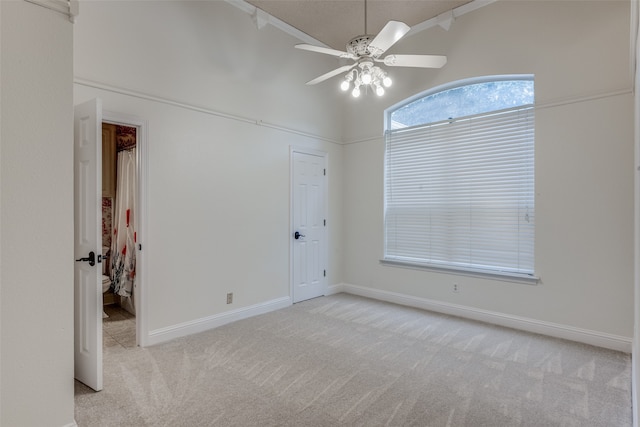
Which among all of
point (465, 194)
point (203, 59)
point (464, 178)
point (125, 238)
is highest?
point (203, 59)

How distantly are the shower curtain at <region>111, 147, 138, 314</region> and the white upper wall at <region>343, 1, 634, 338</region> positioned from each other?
13.4 ft

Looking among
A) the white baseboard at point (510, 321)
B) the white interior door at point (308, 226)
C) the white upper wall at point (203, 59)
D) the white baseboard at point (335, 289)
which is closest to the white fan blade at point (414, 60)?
the white upper wall at point (203, 59)

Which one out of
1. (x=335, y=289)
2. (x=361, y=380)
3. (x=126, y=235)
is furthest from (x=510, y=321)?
(x=126, y=235)

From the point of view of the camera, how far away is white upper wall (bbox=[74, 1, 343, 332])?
10.0ft

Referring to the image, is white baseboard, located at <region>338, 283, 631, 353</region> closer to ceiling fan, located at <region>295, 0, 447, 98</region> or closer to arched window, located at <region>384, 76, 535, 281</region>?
arched window, located at <region>384, 76, 535, 281</region>

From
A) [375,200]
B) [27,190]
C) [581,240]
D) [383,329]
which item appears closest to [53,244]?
[27,190]

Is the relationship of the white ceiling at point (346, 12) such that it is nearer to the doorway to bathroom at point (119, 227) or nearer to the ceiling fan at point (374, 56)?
the ceiling fan at point (374, 56)

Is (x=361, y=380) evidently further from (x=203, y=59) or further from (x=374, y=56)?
(x=203, y=59)

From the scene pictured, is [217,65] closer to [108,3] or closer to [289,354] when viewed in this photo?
[108,3]

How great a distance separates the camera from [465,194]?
4.11 metres

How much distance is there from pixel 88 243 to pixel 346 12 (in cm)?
382

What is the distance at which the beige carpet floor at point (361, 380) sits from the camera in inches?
83.0

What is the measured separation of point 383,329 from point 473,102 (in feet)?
9.94

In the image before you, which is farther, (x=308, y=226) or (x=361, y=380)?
(x=308, y=226)
